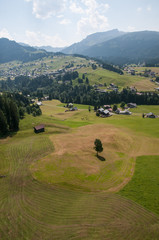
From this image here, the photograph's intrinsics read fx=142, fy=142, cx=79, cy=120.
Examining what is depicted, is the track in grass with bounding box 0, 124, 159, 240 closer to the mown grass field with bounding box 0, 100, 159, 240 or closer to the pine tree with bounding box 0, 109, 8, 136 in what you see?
the mown grass field with bounding box 0, 100, 159, 240

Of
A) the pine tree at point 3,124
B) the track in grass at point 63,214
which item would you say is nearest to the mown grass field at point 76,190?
the track in grass at point 63,214

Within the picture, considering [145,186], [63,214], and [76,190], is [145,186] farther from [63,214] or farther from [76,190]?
[63,214]

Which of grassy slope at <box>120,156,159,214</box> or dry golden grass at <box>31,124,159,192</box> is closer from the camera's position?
grassy slope at <box>120,156,159,214</box>

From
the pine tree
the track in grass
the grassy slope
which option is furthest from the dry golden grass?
the pine tree

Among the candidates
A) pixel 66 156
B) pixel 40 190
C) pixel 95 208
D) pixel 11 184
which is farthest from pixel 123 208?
pixel 11 184

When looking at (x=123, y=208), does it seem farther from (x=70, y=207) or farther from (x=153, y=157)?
(x=153, y=157)

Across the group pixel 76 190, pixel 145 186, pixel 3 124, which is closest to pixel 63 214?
pixel 76 190

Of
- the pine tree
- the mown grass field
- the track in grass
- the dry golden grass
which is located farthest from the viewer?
the pine tree

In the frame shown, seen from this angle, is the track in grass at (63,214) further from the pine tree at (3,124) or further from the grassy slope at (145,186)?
the pine tree at (3,124)
